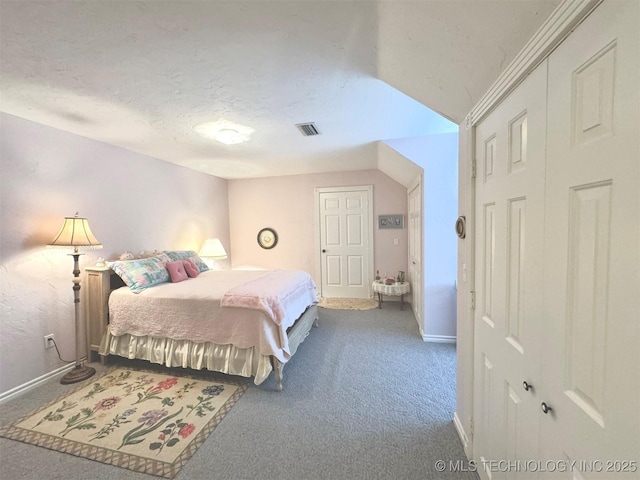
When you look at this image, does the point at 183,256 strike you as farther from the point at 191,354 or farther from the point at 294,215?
the point at 294,215

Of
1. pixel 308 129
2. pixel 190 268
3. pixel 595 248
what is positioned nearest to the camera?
pixel 595 248

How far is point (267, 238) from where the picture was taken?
5102mm

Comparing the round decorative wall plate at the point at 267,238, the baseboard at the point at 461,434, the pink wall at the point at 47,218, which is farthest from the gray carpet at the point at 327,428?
the round decorative wall plate at the point at 267,238

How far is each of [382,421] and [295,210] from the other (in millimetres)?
3742

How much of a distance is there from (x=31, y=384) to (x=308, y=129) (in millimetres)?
3390

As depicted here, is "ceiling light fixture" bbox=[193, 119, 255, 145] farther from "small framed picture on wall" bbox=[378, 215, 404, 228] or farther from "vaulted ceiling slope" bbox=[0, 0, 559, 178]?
"small framed picture on wall" bbox=[378, 215, 404, 228]

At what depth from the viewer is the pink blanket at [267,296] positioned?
7.28ft

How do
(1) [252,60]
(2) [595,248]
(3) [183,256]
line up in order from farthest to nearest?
(3) [183,256] → (1) [252,60] → (2) [595,248]

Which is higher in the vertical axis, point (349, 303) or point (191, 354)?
point (191, 354)

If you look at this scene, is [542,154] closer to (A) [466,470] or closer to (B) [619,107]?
(B) [619,107]

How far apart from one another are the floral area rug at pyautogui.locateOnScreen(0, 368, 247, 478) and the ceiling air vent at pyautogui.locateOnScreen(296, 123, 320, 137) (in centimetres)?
247

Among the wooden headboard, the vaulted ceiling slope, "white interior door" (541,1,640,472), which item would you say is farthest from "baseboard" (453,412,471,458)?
the wooden headboard

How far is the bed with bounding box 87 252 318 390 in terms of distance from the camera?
2.22m

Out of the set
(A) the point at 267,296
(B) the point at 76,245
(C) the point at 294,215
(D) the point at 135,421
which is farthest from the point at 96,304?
(C) the point at 294,215
